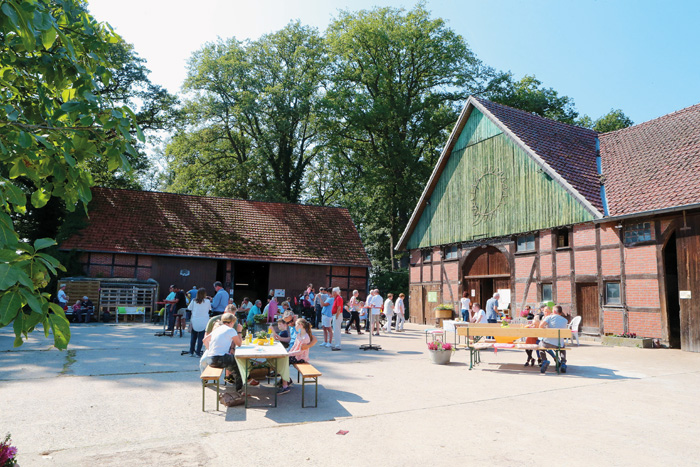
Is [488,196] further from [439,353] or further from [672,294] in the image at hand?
[439,353]

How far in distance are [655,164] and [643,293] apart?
4945 mm

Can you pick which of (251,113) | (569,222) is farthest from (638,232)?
(251,113)

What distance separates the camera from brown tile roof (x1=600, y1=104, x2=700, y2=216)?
14.4 metres

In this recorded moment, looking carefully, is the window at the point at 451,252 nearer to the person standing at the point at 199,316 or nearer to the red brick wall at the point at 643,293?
the red brick wall at the point at 643,293

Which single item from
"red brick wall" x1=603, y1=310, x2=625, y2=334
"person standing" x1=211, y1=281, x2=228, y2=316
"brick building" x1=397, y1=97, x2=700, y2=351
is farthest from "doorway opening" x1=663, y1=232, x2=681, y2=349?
"person standing" x1=211, y1=281, x2=228, y2=316

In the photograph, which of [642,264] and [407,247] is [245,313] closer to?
[407,247]

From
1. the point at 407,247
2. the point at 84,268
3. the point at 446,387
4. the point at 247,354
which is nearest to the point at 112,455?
the point at 247,354

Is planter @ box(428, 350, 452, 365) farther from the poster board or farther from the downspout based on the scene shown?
the poster board

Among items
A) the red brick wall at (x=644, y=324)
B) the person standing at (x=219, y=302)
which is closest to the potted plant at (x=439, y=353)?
the person standing at (x=219, y=302)

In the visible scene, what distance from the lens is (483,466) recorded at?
4.51 metres

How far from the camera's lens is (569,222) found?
1702cm

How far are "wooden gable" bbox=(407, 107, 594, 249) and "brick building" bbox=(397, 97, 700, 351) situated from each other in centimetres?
5

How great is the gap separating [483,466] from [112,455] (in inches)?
142

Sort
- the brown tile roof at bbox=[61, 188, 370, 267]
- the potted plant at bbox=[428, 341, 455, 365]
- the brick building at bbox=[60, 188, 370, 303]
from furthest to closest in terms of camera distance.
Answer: the brown tile roof at bbox=[61, 188, 370, 267] → the brick building at bbox=[60, 188, 370, 303] → the potted plant at bbox=[428, 341, 455, 365]
